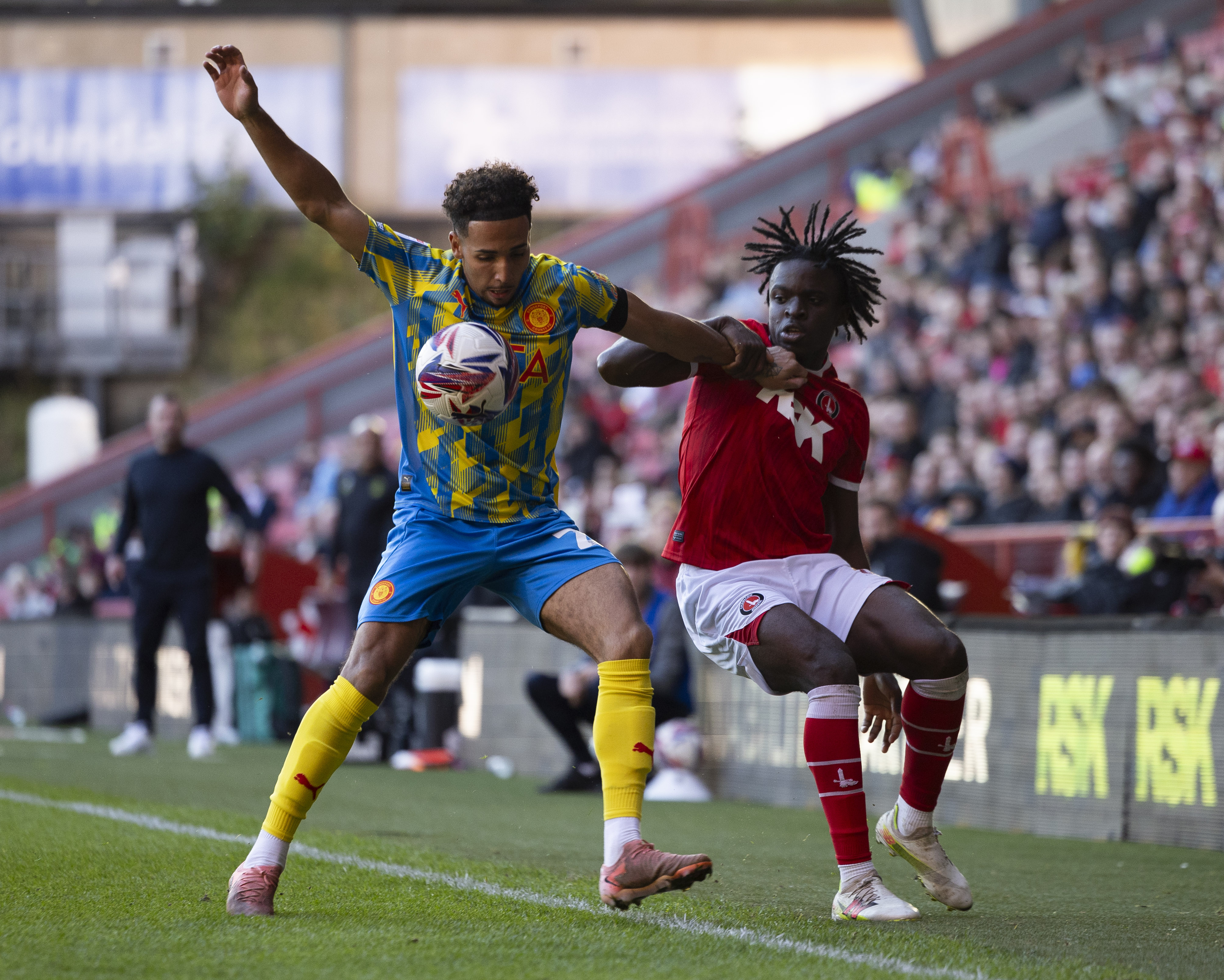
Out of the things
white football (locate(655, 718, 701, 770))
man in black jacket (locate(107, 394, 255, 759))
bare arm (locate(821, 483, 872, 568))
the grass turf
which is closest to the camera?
the grass turf

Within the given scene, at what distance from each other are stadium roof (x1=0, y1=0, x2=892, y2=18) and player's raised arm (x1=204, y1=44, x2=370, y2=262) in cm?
3218

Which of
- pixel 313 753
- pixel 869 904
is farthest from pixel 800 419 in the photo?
pixel 313 753

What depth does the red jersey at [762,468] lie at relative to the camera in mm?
5227

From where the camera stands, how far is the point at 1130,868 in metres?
6.41

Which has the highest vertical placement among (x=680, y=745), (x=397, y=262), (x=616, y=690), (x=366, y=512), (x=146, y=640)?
(x=397, y=262)

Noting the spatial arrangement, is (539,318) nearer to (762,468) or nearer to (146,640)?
(762,468)

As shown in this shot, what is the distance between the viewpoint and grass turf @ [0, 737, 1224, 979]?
390 centimetres

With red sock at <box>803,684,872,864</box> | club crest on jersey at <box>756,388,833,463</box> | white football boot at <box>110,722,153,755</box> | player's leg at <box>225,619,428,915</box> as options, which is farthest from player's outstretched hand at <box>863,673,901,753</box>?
white football boot at <box>110,722,153,755</box>

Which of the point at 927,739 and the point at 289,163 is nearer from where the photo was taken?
the point at 289,163

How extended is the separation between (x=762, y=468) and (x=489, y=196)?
131 cm

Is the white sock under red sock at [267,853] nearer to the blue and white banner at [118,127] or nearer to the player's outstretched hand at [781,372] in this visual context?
the player's outstretched hand at [781,372]

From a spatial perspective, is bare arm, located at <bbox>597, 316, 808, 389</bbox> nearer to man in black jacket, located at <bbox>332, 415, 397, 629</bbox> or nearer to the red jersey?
the red jersey

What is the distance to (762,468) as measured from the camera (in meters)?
5.23

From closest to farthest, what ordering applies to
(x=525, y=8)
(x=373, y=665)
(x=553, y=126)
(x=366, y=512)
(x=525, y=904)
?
(x=373, y=665) → (x=525, y=904) → (x=366, y=512) → (x=553, y=126) → (x=525, y=8)
